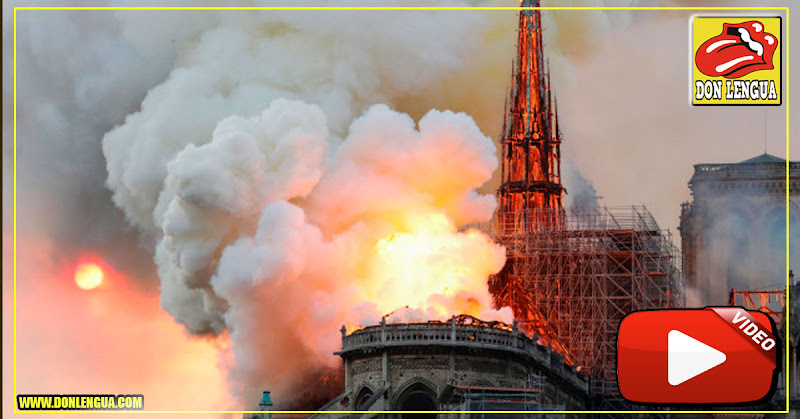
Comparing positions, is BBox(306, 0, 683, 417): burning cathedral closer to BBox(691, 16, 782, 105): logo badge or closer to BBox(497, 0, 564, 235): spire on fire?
BBox(497, 0, 564, 235): spire on fire

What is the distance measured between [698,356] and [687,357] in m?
0.22

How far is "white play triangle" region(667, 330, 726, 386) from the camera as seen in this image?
104 ft

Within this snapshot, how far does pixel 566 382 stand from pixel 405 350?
384 inches

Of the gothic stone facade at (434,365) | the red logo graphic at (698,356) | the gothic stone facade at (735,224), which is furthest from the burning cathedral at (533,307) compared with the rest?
the red logo graphic at (698,356)

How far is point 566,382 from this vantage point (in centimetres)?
8019

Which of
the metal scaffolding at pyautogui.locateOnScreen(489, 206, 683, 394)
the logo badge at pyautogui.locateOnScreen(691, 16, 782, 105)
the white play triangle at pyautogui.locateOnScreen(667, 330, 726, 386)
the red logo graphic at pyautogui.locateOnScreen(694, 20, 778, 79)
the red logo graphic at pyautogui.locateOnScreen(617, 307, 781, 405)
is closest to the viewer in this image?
the red logo graphic at pyautogui.locateOnScreen(617, 307, 781, 405)

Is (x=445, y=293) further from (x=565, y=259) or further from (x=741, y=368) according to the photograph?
(x=741, y=368)

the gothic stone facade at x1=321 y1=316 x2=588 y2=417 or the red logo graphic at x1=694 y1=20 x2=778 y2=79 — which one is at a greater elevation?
the red logo graphic at x1=694 y1=20 x2=778 y2=79

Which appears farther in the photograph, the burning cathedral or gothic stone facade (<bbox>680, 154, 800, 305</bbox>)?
gothic stone facade (<bbox>680, 154, 800, 305</bbox>)

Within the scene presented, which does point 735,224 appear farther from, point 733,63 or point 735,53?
point 735,53

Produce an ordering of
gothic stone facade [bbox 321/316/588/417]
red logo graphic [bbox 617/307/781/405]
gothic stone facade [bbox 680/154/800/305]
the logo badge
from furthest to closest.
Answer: gothic stone facade [bbox 680/154/800/305] → gothic stone facade [bbox 321/316/588/417] → the logo badge → red logo graphic [bbox 617/307/781/405]

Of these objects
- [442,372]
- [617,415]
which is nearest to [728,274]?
[617,415]

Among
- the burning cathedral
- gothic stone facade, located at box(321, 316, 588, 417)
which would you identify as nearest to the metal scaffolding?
the burning cathedral

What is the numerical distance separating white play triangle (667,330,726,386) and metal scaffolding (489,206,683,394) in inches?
2176
